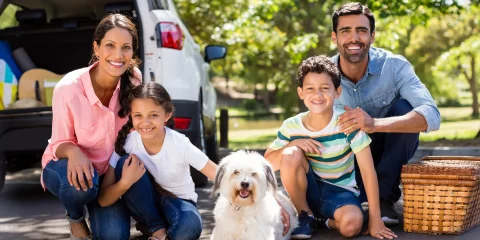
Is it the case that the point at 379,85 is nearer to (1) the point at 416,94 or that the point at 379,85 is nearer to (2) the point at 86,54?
(1) the point at 416,94

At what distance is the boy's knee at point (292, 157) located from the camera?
16.4ft

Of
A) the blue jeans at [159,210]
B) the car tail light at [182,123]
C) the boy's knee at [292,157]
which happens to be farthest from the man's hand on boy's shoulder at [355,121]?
the car tail light at [182,123]

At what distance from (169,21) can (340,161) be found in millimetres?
2357

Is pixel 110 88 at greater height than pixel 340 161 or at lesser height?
greater

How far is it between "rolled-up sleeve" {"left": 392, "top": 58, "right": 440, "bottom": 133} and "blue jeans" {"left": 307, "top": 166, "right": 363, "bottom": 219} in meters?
0.72

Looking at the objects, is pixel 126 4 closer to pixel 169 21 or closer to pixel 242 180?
pixel 169 21

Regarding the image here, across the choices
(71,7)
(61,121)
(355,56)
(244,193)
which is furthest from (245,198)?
(71,7)

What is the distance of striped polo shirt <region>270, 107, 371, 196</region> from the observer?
505cm

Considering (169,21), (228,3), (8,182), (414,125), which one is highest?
(228,3)

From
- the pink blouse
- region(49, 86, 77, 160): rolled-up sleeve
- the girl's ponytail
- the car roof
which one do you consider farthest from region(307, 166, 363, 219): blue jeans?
the car roof

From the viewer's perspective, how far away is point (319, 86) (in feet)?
16.4

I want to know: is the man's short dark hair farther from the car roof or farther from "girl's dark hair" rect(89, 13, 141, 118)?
the car roof

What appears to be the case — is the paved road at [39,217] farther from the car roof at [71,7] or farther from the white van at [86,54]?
the car roof at [71,7]

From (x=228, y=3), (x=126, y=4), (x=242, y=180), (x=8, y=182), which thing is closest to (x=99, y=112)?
(x=242, y=180)
